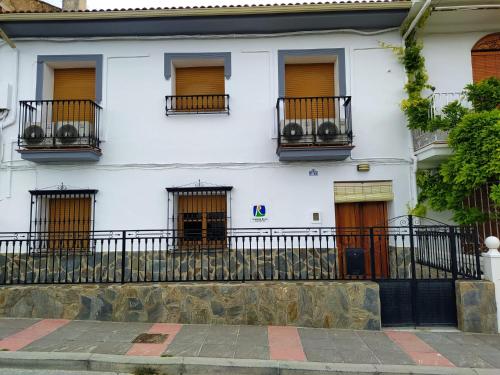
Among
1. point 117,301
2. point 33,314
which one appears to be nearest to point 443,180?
point 117,301

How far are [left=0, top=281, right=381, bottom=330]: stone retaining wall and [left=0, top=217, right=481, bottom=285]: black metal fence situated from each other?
11.7 inches

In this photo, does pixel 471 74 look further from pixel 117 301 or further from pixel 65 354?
pixel 65 354

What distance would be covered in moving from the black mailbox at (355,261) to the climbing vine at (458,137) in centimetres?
216

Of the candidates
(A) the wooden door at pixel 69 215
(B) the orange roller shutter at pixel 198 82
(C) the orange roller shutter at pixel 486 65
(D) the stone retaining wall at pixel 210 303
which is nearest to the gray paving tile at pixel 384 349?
(D) the stone retaining wall at pixel 210 303

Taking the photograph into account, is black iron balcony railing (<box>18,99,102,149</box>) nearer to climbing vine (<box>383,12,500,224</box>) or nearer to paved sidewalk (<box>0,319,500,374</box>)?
paved sidewalk (<box>0,319,500,374</box>)

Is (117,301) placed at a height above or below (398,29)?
below

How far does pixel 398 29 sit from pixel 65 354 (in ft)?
29.5

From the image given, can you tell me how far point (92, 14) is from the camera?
7.64m

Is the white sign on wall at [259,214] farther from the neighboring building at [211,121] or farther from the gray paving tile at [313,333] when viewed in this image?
the gray paving tile at [313,333]

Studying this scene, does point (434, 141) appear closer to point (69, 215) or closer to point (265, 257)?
point (265, 257)

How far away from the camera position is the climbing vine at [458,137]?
6184mm

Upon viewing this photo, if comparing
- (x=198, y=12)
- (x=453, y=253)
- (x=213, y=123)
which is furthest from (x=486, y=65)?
(x=198, y=12)

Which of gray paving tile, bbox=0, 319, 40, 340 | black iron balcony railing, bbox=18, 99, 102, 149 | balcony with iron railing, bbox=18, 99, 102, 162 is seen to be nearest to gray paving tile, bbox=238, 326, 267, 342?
gray paving tile, bbox=0, 319, 40, 340

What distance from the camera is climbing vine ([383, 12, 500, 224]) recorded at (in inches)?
243
